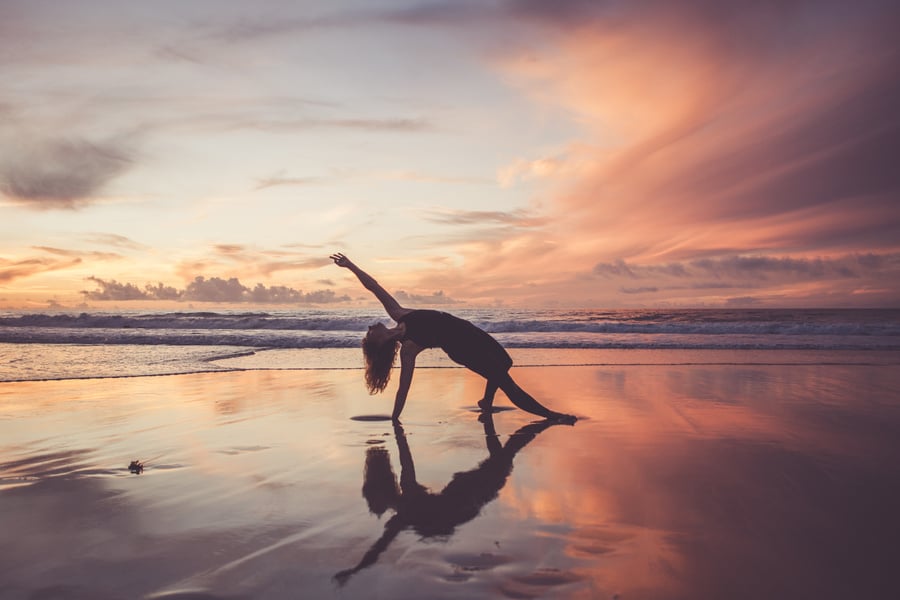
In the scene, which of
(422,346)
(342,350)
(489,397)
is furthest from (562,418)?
(342,350)

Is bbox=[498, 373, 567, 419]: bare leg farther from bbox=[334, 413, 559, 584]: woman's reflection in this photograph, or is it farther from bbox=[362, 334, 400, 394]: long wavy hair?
bbox=[362, 334, 400, 394]: long wavy hair

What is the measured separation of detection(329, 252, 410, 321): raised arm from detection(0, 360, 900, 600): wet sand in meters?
1.39

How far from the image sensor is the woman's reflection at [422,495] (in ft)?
11.3

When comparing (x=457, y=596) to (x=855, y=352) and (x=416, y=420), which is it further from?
(x=855, y=352)

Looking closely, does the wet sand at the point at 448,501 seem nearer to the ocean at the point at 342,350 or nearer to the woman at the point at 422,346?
the woman at the point at 422,346

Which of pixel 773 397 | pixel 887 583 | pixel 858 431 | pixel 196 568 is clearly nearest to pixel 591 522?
pixel 887 583

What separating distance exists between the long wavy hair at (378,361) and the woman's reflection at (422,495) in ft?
4.92

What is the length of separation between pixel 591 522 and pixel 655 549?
1.62 feet

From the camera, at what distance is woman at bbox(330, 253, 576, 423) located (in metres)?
6.79

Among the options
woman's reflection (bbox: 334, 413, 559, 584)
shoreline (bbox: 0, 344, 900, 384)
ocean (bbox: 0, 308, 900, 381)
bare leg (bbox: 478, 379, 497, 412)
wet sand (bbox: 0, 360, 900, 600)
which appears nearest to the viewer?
wet sand (bbox: 0, 360, 900, 600)

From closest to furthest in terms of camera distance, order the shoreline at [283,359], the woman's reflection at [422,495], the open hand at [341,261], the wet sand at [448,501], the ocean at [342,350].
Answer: the wet sand at [448,501], the woman's reflection at [422,495], the open hand at [341,261], the shoreline at [283,359], the ocean at [342,350]

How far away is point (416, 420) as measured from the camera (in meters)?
6.96

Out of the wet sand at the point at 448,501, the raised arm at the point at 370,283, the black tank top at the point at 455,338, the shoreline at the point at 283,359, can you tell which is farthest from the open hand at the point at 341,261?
the shoreline at the point at 283,359

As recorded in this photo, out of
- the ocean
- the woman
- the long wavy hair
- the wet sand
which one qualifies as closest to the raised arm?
the woman
